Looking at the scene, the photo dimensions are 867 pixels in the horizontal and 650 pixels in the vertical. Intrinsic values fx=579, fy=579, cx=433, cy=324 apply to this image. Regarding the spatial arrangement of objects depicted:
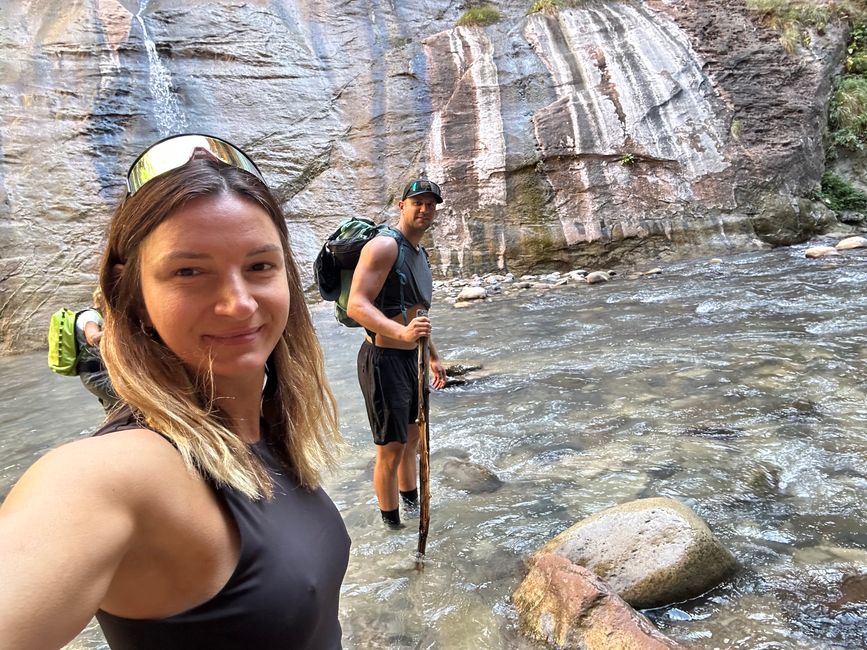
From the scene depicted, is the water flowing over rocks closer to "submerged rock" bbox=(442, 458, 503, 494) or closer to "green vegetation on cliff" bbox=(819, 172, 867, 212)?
"green vegetation on cliff" bbox=(819, 172, 867, 212)

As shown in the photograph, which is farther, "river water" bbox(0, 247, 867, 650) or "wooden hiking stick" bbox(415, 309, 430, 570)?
"wooden hiking stick" bbox(415, 309, 430, 570)

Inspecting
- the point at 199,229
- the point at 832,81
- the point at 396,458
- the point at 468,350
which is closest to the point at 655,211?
the point at 832,81

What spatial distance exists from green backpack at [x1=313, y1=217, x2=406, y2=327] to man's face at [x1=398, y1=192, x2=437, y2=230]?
0.39ft

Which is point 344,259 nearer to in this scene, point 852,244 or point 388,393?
point 388,393

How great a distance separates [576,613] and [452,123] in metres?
12.8

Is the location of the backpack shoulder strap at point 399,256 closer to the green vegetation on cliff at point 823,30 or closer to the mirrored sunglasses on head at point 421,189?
the mirrored sunglasses on head at point 421,189

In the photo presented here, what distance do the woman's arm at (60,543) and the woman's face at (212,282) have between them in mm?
281

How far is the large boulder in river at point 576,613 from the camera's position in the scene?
6.32 feet

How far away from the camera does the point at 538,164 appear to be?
12.8 metres

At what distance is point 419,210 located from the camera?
320cm

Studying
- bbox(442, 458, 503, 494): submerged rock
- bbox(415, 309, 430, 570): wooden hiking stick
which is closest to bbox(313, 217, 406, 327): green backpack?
bbox(415, 309, 430, 570): wooden hiking stick

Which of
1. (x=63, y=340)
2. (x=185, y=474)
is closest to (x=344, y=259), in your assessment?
(x=63, y=340)

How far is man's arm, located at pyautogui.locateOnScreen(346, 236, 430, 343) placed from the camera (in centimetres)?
291

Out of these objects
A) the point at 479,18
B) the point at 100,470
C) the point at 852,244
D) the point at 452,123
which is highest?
the point at 479,18
